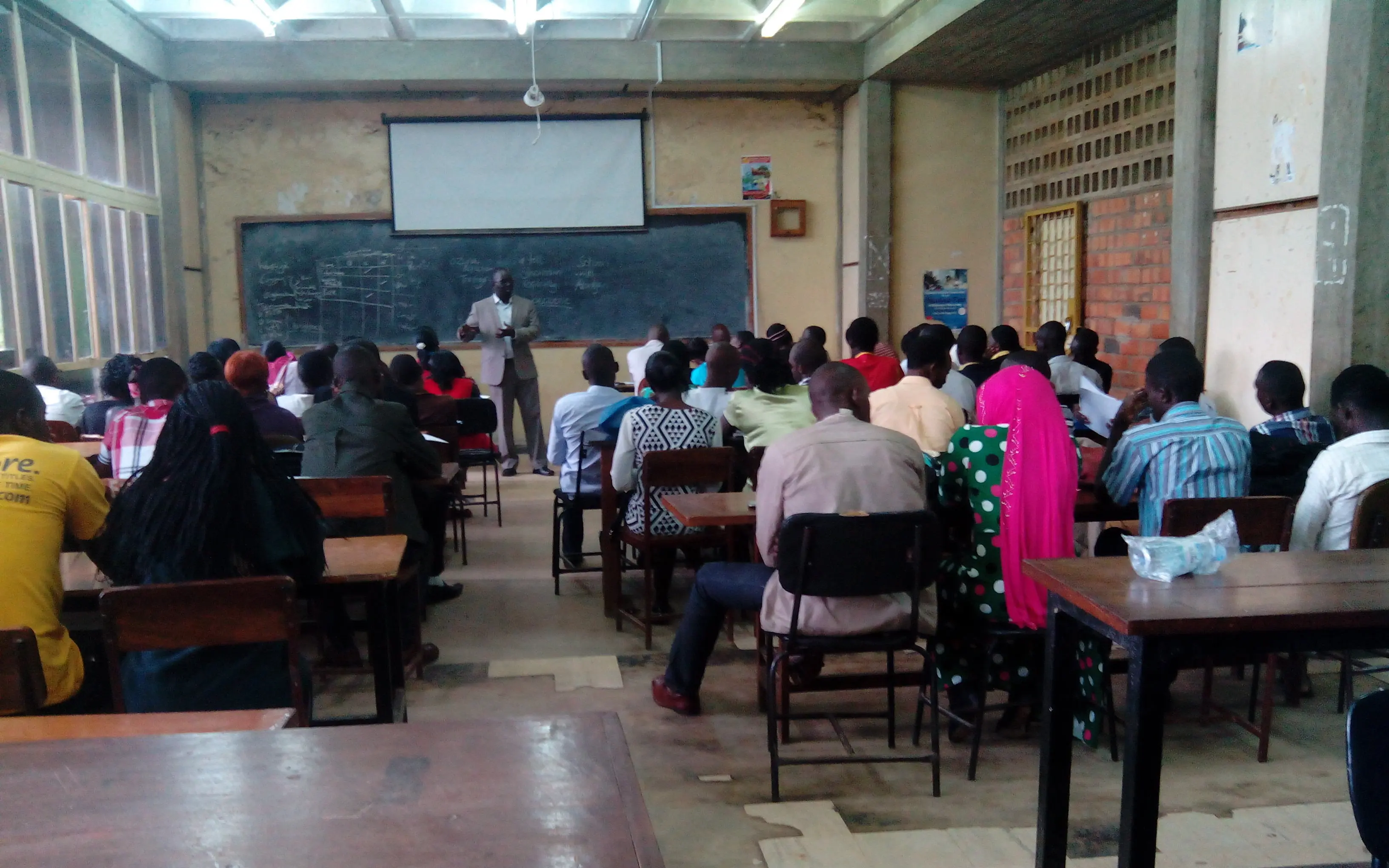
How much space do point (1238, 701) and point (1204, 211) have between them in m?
2.44

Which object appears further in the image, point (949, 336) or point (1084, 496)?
point (949, 336)

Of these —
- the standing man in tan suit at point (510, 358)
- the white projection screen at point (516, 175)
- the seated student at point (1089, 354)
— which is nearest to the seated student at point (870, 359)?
the seated student at point (1089, 354)

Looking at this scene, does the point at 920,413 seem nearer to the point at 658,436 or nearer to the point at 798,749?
the point at 658,436

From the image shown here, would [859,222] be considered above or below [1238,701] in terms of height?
above

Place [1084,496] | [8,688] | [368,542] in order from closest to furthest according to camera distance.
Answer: [8,688] < [368,542] < [1084,496]

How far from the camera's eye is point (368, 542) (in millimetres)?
3090

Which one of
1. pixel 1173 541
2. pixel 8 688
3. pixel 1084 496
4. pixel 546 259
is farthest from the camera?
pixel 546 259

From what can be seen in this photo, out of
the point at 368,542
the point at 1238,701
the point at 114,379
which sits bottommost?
the point at 1238,701

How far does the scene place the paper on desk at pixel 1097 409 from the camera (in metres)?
5.27

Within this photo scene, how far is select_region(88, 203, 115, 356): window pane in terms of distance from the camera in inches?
277

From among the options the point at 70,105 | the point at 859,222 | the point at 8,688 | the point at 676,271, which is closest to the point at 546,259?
the point at 676,271

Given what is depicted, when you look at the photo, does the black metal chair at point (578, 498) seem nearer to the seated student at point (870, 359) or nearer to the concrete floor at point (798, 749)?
the concrete floor at point (798, 749)

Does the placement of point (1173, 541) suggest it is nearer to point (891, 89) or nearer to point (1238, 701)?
point (1238, 701)

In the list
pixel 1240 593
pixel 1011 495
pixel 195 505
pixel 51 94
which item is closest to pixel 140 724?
pixel 195 505
